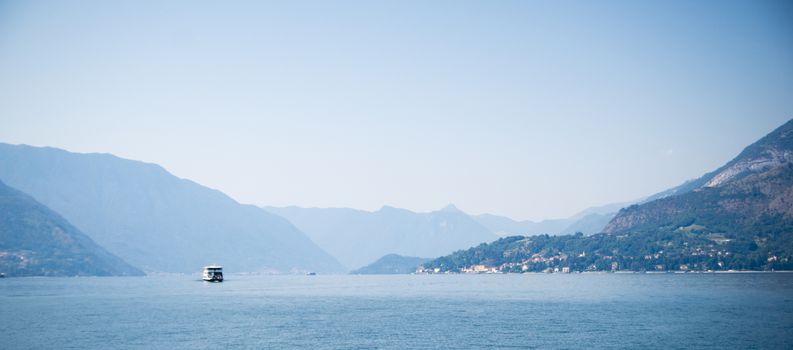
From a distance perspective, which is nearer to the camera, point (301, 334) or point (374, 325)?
point (301, 334)

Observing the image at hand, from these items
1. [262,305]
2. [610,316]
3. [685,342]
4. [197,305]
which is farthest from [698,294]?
[197,305]

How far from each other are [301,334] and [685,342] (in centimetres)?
5807

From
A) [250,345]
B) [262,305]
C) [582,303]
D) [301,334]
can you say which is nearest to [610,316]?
[582,303]

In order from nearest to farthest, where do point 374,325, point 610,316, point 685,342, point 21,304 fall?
point 685,342 < point 374,325 < point 610,316 < point 21,304

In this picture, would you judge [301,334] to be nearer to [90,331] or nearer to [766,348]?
[90,331]

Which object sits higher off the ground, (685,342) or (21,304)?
(21,304)

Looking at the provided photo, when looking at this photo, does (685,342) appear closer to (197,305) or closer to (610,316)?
(610,316)

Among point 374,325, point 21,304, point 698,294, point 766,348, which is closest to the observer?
point 766,348

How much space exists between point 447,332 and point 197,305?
82408 millimetres

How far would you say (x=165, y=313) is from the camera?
476 ft

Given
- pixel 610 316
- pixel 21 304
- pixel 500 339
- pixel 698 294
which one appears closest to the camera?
pixel 500 339

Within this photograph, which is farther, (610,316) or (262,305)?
(262,305)

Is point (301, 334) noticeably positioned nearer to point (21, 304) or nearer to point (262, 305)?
point (262, 305)

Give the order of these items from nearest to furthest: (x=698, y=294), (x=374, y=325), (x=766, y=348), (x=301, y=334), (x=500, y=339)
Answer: (x=766, y=348) < (x=500, y=339) < (x=301, y=334) < (x=374, y=325) < (x=698, y=294)
